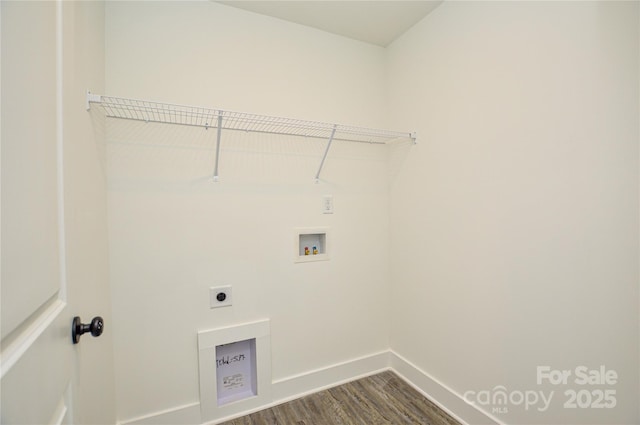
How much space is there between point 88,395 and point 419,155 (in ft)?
6.79

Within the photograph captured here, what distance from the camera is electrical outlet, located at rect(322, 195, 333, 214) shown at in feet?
6.54

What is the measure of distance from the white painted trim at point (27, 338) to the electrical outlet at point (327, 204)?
148 cm

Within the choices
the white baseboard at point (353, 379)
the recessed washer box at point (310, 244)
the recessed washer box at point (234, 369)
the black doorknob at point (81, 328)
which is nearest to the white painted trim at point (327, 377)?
the white baseboard at point (353, 379)

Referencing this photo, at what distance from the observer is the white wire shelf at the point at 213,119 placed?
4.57 feet

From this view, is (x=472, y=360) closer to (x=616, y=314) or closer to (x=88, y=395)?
(x=616, y=314)

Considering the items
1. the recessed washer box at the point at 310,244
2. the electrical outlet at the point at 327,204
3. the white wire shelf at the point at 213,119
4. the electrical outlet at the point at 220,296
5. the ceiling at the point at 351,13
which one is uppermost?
the ceiling at the point at 351,13

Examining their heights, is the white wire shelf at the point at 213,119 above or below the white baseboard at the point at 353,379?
above

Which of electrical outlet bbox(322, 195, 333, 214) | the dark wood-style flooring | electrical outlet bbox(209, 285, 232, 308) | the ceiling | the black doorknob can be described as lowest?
the dark wood-style flooring

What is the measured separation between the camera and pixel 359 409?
1.78 meters

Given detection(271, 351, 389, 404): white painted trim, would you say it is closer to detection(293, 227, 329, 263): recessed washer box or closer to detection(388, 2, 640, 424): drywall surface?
detection(388, 2, 640, 424): drywall surface

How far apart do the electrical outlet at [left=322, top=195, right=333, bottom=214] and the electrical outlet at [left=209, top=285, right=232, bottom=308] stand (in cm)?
81

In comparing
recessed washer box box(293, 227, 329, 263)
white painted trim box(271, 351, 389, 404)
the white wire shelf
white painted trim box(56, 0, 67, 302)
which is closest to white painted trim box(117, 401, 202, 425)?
white painted trim box(271, 351, 389, 404)

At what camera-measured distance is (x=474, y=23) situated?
1549mm

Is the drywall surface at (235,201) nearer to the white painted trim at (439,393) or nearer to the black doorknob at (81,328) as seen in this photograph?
the white painted trim at (439,393)
